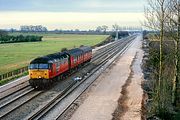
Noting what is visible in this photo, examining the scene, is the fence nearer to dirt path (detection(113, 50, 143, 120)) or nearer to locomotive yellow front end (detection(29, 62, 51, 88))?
Answer: locomotive yellow front end (detection(29, 62, 51, 88))

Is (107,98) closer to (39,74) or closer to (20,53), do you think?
(39,74)

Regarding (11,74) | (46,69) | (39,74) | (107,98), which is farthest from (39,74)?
(11,74)

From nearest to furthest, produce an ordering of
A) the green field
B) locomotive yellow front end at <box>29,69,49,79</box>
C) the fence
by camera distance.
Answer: locomotive yellow front end at <box>29,69,49,79</box> < the fence < the green field

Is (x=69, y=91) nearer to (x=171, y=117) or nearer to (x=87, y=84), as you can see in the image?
(x=87, y=84)

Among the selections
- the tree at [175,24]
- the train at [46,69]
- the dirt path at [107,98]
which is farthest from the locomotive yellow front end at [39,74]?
the tree at [175,24]

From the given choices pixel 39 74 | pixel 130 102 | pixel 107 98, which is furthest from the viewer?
pixel 39 74

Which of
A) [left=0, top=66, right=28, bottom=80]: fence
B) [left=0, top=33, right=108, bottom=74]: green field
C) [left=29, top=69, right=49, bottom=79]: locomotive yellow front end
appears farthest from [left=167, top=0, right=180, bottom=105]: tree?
[left=0, top=33, right=108, bottom=74]: green field

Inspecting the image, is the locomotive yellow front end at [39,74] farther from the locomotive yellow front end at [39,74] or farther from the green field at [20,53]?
the green field at [20,53]

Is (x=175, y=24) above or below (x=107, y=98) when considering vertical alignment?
above

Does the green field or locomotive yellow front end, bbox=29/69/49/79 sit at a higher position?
locomotive yellow front end, bbox=29/69/49/79

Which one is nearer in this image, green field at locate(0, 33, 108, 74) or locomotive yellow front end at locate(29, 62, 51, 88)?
locomotive yellow front end at locate(29, 62, 51, 88)

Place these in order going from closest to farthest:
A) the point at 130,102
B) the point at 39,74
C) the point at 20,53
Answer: the point at 130,102
the point at 39,74
the point at 20,53

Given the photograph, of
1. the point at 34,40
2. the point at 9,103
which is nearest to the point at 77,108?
the point at 9,103

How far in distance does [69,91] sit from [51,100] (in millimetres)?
4693
